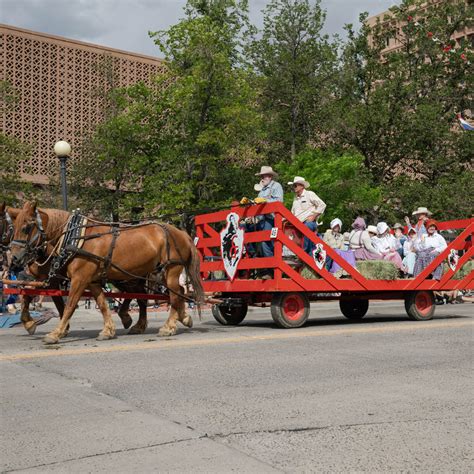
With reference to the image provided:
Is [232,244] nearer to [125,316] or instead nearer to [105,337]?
[125,316]

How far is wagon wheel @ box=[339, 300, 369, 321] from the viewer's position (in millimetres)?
14328

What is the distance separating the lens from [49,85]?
43438mm

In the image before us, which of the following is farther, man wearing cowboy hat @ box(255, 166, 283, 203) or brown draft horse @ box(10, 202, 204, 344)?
man wearing cowboy hat @ box(255, 166, 283, 203)

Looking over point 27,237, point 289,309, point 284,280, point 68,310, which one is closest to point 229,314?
point 289,309

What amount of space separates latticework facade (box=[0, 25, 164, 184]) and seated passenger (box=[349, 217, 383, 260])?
28.4 metres

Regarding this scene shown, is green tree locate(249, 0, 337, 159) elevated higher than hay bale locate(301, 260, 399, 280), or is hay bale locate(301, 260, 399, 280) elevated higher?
green tree locate(249, 0, 337, 159)

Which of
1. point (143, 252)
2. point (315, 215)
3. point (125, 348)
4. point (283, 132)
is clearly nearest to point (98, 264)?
point (143, 252)

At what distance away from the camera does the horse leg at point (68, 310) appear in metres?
9.68

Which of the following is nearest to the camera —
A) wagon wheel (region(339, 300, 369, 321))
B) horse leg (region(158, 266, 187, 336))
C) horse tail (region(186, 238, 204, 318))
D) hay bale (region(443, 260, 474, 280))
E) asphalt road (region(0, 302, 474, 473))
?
asphalt road (region(0, 302, 474, 473))

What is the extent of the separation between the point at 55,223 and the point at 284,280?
3531mm

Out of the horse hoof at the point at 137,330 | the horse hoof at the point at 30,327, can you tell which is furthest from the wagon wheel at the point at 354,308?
the horse hoof at the point at 30,327

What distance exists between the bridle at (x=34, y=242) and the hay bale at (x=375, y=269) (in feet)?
17.4

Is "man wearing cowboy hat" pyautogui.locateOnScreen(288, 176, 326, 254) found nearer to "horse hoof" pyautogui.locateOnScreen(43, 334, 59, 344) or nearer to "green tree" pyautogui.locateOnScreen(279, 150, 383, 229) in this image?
"horse hoof" pyautogui.locateOnScreen(43, 334, 59, 344)

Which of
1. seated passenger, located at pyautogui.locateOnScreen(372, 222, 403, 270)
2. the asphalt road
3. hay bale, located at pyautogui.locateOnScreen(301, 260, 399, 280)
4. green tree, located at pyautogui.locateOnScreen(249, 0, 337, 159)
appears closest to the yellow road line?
the asphalt road
